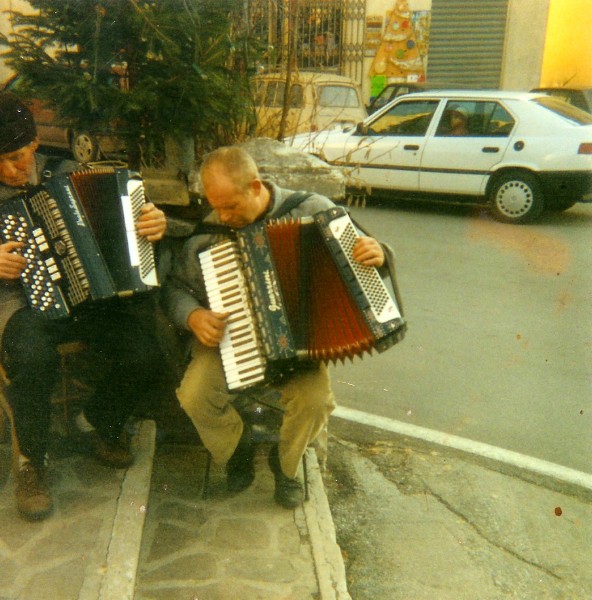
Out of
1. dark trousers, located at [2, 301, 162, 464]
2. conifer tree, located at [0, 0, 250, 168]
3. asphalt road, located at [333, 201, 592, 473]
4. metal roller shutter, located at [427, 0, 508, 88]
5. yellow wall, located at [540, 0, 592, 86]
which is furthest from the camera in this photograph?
metal roller shutter, located at [427, 0, 508, 88]

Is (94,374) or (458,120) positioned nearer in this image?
(94,374)

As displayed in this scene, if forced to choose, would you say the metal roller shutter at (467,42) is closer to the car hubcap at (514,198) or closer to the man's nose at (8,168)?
the car hubcap at (514,198)

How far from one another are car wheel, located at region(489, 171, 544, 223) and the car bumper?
0.12 meters

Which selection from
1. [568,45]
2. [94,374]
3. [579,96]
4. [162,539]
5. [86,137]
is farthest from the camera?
[568,45]

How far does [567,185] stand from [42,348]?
23.9 feet

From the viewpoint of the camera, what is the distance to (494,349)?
5.27 metres

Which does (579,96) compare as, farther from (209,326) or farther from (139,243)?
(209,326)

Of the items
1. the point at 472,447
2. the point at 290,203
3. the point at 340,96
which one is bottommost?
the point at 472,447

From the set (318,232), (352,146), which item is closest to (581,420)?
(318,232)

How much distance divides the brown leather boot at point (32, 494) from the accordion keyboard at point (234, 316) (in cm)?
86

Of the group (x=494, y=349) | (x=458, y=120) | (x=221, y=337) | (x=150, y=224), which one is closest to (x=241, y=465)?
(x=221, y=337)

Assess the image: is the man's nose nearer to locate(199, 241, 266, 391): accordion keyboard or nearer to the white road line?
locate(199, 241, 266, 391): accordion keyboard

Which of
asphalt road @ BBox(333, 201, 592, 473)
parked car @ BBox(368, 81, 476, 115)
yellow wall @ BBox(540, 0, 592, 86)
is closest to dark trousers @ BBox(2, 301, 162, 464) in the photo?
asphalt road @ BBox(333, 201, 592, 473)

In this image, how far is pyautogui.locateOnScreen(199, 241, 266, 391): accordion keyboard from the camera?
111 inches
